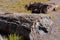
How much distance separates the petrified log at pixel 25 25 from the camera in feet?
24.3

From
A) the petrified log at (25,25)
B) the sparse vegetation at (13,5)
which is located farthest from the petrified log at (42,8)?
the petrified log at (25,25)

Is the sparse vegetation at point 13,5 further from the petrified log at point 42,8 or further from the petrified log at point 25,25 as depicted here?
the petrified log at point 25,25

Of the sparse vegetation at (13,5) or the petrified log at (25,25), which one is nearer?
the petrified log at (25,25)

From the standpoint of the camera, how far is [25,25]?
745cm

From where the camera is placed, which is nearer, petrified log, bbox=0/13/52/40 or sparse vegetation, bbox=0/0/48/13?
petrified log, bbox=0/13/52/40

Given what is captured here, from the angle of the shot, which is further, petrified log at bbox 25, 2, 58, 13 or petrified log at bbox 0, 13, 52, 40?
petrified log at bbox 25, 2, 58, 13

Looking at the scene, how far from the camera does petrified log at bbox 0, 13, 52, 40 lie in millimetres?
7395

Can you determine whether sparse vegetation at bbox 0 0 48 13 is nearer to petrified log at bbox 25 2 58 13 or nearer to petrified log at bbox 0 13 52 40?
petrified log at bbox 25 2 58 13

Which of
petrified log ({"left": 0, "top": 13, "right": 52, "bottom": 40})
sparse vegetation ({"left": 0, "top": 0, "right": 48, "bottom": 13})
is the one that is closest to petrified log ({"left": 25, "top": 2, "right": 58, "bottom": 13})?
sparse vegetation ({"left": 0, "top": 0, "right": 48, "bottom": 13})

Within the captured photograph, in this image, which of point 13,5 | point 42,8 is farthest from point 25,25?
point 13,5

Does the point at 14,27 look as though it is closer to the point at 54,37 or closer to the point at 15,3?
the point at 54,37

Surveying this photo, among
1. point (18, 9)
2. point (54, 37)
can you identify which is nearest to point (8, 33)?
point (54, 37)

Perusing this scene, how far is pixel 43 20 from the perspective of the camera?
8.34 metres

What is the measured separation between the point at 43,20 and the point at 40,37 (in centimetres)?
77
